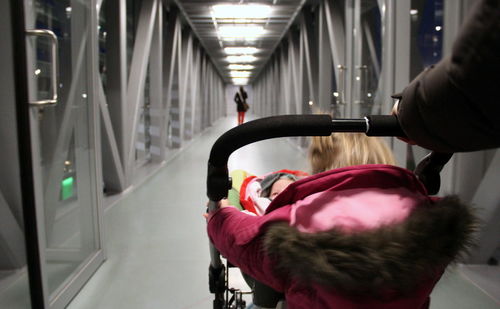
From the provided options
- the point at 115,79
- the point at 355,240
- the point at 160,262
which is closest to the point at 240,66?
the point at 115,79

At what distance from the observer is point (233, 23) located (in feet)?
35.2

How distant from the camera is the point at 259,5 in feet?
28.9

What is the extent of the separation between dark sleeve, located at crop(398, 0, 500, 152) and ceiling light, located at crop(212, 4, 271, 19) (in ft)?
28.1

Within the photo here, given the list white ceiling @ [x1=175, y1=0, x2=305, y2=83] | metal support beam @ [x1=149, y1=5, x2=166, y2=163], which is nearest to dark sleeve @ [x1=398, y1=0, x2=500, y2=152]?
metal support beam @ [x1=149, y1=5, x2=166, y2=163]

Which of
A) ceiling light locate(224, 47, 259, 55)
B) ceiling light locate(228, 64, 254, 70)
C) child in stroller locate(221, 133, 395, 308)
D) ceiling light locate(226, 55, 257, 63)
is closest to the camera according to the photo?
child in stroller locate(221, 133, 395, 308)

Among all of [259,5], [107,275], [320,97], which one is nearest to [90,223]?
[107,275]

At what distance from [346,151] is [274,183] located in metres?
0.65

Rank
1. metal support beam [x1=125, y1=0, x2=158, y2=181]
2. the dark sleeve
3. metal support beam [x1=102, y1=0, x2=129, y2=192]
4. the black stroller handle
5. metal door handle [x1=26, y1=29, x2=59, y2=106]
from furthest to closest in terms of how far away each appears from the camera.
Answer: metal support beam [x1=125, y1=0, x2=158, y2=181] → metal support beam [x1=102, y1=0, x2=129, y2=192] → metal door handle [x1=26, y1=29, x2=59, y2=106] → the black stroller handle → the dark sleeve

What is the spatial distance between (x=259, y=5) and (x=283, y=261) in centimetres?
863

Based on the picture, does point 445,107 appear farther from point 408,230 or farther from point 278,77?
point 278,77

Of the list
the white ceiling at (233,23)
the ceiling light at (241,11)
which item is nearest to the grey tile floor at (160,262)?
the ceiling light at (241,11)

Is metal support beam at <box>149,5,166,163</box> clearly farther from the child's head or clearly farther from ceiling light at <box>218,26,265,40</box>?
the child's head

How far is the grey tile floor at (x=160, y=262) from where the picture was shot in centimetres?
253

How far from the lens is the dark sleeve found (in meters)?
0.58
